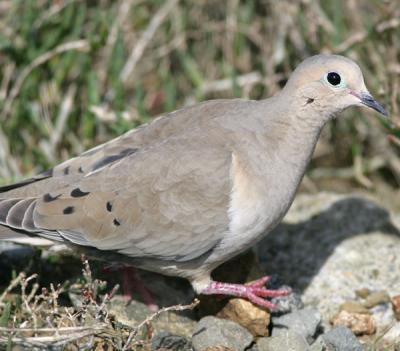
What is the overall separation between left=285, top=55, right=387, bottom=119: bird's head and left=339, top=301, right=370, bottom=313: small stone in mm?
1018

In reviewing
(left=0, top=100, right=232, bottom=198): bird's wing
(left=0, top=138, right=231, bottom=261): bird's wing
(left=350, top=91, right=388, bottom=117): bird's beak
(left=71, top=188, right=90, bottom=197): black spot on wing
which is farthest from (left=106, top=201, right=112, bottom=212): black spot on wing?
(left=350, top=91, right=388, bottom=117): bird's beak

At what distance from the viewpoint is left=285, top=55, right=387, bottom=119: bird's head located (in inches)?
142

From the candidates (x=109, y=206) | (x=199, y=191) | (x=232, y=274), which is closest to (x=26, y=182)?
(x=109, y=206)

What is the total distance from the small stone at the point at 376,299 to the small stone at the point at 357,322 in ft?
0.50

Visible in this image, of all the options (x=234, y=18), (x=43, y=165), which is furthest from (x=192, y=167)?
(x=234, y=18)

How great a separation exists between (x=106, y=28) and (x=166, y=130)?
1411mm

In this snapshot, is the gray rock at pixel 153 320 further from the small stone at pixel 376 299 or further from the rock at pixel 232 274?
the small stone at pixel 376 299

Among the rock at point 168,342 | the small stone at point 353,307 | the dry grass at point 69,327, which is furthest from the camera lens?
the small stone at point 353,307

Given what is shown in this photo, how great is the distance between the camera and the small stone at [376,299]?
4.09 meters

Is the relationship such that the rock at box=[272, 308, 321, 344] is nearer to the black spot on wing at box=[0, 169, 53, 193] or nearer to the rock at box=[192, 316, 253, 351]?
the rock at box=[192, 316, 253, 351]

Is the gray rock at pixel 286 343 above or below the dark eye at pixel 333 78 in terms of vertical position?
below

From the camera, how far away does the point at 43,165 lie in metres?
5.02

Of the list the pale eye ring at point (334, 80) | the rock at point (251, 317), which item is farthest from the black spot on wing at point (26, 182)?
the pale eye ring at point (334, 80)

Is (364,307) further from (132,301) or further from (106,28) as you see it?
(106,28)
